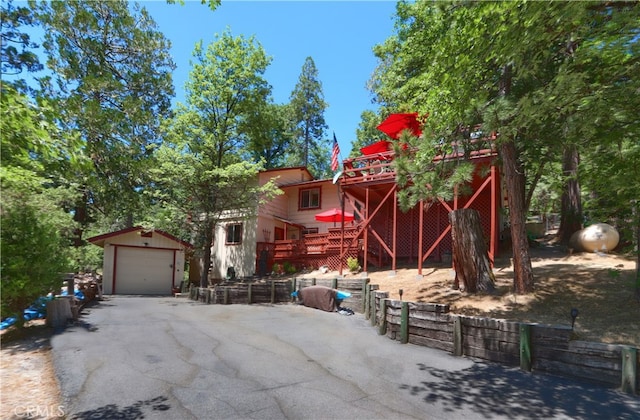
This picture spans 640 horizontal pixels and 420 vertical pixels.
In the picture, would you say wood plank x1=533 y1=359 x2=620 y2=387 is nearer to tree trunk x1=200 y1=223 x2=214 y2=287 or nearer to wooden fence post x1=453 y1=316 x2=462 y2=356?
wooden fence post x1=453 y1=316 x2=462 y2=356

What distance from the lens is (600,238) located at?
42.3ft

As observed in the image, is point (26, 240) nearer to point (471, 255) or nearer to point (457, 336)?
point (457, 336)

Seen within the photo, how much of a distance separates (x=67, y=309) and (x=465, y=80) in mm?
10748

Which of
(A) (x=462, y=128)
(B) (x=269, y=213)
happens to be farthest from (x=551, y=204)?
(A) (x=462, y=128)

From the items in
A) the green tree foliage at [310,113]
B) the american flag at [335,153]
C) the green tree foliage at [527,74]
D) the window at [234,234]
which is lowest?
the window at [234,234]

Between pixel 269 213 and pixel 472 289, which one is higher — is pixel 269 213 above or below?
above

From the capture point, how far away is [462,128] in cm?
887

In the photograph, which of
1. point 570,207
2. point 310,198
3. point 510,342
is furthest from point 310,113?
point 510,342

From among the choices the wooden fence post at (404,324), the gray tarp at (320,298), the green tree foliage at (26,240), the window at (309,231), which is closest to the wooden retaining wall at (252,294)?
the gray tarp at (320,298)

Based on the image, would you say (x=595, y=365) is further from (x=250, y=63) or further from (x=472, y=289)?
(x=250, y=63)

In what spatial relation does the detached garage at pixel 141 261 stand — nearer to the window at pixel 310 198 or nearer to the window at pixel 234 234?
the window at pixel 234 234

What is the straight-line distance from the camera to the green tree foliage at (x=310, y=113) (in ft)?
130

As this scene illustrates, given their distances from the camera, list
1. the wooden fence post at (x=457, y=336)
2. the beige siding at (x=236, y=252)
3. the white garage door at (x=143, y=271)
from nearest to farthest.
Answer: the wooden fence post at (x=457, y=336) → the white garage door at (x=143, y=271) → the beige siding at (x=236, y=252)

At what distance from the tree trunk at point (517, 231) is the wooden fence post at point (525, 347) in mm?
3441
